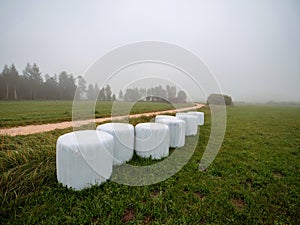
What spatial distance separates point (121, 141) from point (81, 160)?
113 cm

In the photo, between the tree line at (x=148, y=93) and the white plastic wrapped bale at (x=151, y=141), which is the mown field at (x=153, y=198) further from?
the tree line at (x=148, y=93)

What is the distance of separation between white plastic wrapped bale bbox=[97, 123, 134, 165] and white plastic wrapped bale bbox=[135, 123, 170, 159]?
11.4 inches

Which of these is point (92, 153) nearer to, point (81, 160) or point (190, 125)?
point (81, 160)

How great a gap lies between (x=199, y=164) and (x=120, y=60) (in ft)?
11.0

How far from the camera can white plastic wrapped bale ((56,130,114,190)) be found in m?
2.49

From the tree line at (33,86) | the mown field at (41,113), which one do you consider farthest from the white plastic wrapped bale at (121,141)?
the tree line at (33,86)

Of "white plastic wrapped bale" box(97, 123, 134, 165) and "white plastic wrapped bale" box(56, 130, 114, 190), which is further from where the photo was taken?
"white plastic wrapped bale" box(97, 123, 134, 165)

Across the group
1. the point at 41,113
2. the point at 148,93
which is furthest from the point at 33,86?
the point at 148,93

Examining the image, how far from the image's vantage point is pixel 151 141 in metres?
3.95

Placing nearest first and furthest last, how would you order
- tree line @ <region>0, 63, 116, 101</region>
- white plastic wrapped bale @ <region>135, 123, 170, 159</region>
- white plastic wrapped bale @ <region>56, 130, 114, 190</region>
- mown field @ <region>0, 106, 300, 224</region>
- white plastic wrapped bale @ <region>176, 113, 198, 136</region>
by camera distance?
mown field @ <region>0, 106, 300, 224</region>, white plastic wrapped bale @ <region>56, 130, 114, 190</region>, white plastic wrapped bale @ <region>135, 123, 170, 159</region>, white plastic wrapped bale @ <region>176, 113, 198, 136</region>, tree line @ <region>0, 63, 116, 101</region>

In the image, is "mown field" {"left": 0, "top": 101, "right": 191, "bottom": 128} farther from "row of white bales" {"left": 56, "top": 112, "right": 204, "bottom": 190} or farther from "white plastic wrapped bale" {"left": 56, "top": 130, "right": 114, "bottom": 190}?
"white plastic wrapped bale" {"left": 56, "top": 130, "right": 114, "bottom": 190}

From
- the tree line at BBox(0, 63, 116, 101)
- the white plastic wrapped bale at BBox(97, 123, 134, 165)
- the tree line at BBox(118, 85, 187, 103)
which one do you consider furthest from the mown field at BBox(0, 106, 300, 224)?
the tree line at BBox(0, 63, 116, 101)

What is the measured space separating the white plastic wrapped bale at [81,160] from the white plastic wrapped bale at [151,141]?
125cm

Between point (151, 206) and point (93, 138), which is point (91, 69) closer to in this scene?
point (93, 138)
